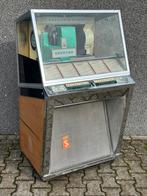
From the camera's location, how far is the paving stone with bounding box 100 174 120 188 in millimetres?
2479

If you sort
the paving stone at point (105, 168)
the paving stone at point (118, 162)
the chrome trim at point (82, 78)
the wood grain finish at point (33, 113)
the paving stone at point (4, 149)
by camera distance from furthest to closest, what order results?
the paving stone at point (4, 149), the paving stone at point (118, 162), the paving stone at point (105, 168), the wood grain finish at point (33, 113), the chrome trim at point (82, 78)

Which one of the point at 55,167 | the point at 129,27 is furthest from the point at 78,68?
the point at 129,27

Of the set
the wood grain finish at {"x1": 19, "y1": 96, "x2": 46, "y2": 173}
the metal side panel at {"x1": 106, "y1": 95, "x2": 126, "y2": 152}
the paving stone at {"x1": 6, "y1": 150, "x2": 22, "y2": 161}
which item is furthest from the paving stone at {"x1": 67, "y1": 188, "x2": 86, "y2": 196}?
the paving stone at {"x1": 6, "y1": 150, "x2": 22, "y2": 161}

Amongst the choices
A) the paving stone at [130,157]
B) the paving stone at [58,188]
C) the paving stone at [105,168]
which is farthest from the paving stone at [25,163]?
the paving stone at [130,157]

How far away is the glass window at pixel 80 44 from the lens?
7.06ft

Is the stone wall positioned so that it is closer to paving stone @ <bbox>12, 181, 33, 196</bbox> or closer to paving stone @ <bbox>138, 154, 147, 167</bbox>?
paving stone @ <bbox>138, 154, 147, 167</bbox>

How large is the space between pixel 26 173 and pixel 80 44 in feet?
4.00

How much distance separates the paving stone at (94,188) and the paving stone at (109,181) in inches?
1.9

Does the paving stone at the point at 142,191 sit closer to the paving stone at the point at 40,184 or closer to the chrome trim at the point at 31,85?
the paving stone at the point at 40,184

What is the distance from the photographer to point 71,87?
2.15 m

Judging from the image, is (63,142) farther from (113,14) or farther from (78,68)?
(113,14)

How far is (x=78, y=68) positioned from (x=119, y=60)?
0.40 m

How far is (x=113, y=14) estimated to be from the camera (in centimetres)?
238

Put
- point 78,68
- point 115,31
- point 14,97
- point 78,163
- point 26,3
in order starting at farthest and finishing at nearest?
point 14,97 → point 26,3 → point 78,163 → point 115,31 → point 78,68
